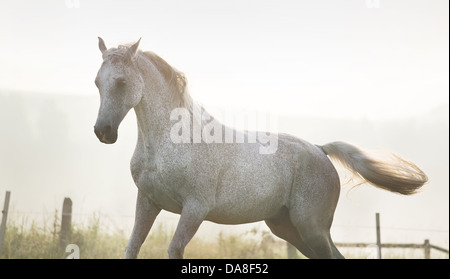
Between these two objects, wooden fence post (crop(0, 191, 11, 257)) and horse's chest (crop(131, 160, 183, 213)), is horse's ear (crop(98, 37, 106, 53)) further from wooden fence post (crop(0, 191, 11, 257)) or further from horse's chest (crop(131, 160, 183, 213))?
wooden fence post (crop(0, 191, 11, 257))

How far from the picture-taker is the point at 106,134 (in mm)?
3750

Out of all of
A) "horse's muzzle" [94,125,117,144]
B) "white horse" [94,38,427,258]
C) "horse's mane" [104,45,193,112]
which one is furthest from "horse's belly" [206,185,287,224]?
"horse's muzzle" [94,125,117,144]

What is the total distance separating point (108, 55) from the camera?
3.92m

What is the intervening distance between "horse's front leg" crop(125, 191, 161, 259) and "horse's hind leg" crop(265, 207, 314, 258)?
1438mm

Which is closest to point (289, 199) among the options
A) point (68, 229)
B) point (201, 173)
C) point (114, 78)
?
point (201, 173)

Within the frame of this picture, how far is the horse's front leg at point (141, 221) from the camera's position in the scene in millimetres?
4199

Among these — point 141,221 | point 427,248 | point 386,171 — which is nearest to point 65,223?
point 141,221

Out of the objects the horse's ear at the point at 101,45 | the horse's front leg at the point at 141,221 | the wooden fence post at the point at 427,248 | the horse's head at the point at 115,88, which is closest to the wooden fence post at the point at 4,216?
the horse's front leg at the point at 141,221

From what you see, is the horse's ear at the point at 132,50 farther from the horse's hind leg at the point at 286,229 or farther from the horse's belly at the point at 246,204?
the horse's hind leg at the point at 286,229

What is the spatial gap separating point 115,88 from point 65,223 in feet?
22.4

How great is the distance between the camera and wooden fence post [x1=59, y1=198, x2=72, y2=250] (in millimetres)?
9641

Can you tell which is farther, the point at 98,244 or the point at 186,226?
the point at 98,244

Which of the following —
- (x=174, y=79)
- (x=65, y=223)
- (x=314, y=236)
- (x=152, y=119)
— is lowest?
(x=65, y=223)

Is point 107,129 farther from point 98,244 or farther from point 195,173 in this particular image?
point 98,244
